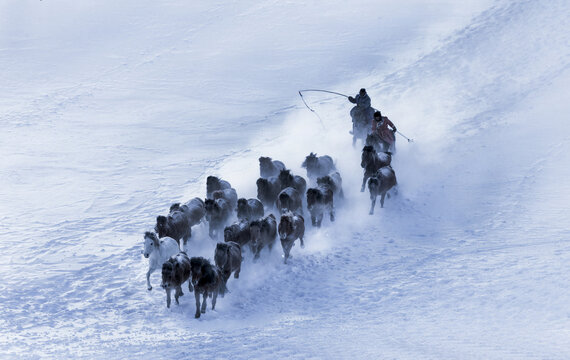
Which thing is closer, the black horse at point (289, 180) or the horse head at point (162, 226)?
the horse head at point (162, 226)

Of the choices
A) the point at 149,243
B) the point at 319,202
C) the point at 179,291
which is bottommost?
the point at 179,291

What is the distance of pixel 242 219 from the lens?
15812 millimetres

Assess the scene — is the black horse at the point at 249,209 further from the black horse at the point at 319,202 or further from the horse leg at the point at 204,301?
the horse leg at the point at 204,301

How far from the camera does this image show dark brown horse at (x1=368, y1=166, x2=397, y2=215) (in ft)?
57.9

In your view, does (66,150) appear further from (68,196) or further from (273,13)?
(273,13)

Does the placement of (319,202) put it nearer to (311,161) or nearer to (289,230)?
(289,230)

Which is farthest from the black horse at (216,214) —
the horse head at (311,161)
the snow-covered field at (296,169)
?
the horse head at (311,161)

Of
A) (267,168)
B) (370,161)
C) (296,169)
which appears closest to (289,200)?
(267,168)

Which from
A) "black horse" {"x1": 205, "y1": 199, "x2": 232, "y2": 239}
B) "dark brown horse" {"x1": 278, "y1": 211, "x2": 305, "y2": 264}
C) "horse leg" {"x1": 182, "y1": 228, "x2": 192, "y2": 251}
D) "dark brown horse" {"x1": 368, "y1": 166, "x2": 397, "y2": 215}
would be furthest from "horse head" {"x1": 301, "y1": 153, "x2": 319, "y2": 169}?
"horse leg" {"x1": 182, "y1": 228, "x2": 192, "y2": 251}

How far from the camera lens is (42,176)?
76.6ft

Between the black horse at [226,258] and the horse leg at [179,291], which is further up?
the black horse at [226,258]

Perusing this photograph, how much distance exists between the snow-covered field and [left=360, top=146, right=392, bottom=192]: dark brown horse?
2.86ft

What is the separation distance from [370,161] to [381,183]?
0.97m

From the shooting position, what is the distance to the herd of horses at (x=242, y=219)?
1366cm
